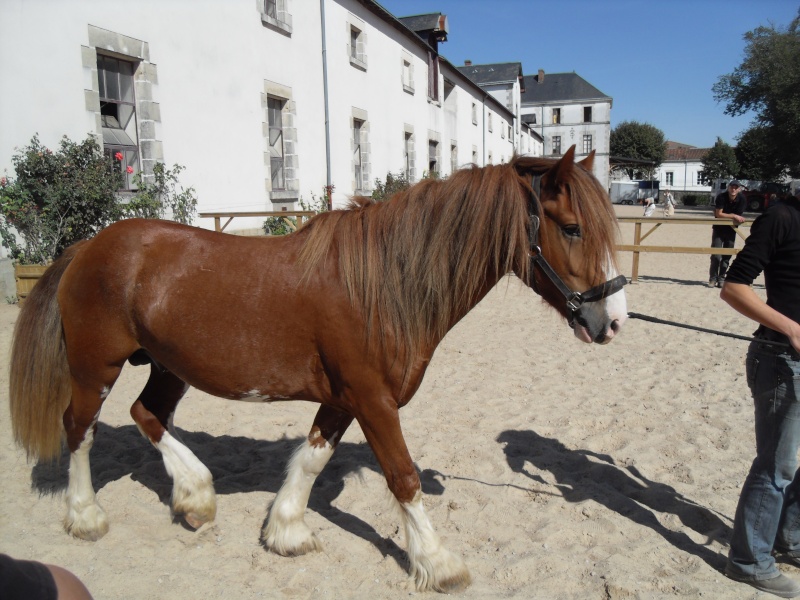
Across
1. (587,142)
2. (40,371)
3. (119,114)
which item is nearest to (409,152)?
(119,114)

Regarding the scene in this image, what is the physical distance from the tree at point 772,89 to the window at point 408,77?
25.9 meters

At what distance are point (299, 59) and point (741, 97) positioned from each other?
35.7 metres

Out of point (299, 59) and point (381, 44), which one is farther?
point (381, 44)

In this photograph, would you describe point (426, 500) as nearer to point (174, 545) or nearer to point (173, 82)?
point (174, 545)

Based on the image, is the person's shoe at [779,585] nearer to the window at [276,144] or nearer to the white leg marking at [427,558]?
the white leg marking at [427,558]

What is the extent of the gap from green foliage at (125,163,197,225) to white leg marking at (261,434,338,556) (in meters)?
6.90

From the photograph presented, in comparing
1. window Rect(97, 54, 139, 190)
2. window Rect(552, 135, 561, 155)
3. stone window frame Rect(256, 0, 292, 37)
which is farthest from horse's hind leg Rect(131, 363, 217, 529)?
window Rect(552, 135, 561, 155)

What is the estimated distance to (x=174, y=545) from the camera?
2941mm

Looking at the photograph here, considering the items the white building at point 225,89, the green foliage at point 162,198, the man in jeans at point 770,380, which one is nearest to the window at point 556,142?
the white building at point 225,89

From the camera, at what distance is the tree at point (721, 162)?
6431 centimetres

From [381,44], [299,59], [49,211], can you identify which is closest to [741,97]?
[381,44]

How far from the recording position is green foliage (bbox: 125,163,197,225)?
29.2ft

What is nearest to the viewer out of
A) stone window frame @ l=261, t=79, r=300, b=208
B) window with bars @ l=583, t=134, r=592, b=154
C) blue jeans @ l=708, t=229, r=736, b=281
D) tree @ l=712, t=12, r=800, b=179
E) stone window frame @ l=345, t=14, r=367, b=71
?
blue jeans @ l=708, t=229, r=736, b=281

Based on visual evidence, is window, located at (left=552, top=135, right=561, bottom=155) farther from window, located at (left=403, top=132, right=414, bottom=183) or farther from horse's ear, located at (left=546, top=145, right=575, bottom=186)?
horse's ear, located at (left=546, top=145, right=575, bottom=186)
